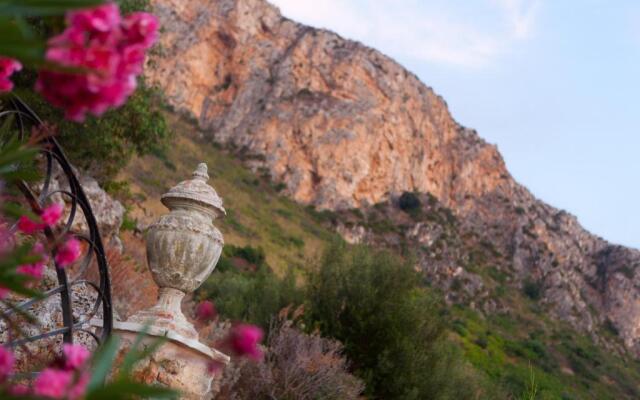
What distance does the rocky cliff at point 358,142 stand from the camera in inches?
2201

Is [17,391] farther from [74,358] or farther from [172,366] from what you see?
[172,366]

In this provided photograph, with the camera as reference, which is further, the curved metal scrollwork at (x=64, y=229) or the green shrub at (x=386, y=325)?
the green shrub at (x=386, y=325)

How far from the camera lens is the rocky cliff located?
55.9 meters

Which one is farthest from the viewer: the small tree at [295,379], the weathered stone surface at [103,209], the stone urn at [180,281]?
the weathered stone surface at [103,209]

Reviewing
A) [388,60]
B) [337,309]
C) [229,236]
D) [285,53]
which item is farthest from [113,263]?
[388,60]

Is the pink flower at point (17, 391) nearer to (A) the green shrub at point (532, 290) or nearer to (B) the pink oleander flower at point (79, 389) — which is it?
(B) the pink oleander flower at point (79, 389)

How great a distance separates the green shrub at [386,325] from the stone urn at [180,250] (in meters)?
4.39

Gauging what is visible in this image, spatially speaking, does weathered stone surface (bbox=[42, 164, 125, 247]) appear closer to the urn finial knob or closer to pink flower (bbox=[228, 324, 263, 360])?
the urn finial knob

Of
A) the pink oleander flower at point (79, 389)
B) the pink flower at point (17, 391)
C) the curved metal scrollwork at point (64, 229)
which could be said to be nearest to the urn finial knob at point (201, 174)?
the curved metal scrollwork at point (64, 229)

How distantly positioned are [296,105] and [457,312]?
26.2 metres

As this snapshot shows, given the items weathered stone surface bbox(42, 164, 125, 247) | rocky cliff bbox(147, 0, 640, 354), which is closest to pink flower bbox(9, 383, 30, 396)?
weathered stone surface bbox(42, 164, 125, 247)

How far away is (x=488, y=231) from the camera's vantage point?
63625 millimetres

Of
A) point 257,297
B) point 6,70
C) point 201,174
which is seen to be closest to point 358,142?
point 257,297

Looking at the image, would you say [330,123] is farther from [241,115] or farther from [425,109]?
[425,109]
